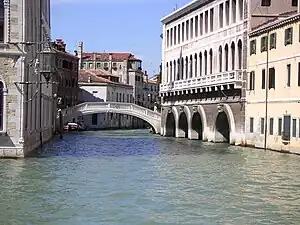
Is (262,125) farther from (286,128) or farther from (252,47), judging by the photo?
(252,47)

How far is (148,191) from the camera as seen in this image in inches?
593

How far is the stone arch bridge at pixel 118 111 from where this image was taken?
165ft

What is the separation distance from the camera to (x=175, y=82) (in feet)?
146

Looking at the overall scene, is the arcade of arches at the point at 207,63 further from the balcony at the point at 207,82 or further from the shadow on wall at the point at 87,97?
the shadow on wall at the point at 87,97

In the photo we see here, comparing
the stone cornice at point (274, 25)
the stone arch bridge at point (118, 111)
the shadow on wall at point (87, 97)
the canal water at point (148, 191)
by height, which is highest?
the stone cornice at point (274, 25)

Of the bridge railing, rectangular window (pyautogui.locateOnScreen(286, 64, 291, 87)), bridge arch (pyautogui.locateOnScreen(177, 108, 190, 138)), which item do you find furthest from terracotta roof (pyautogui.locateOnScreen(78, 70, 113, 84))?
rectangular window (pyautogui.locateOnScreen(286, 64, 291, 87))

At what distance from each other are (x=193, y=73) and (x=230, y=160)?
18.8 meters

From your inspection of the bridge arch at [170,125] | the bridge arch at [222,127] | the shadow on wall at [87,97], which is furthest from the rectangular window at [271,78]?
the shadow on wall at [87,97]

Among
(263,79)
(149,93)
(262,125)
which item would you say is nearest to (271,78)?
(263,79)

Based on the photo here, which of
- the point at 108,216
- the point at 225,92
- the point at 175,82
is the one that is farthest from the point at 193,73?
the point at 108,216

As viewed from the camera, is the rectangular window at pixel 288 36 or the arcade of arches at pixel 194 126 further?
the arcade of arches at pixel 194 126

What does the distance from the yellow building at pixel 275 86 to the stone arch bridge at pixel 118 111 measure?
1820 centimetres

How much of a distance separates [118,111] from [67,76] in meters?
12.2

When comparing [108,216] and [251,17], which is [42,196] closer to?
[108,216]
